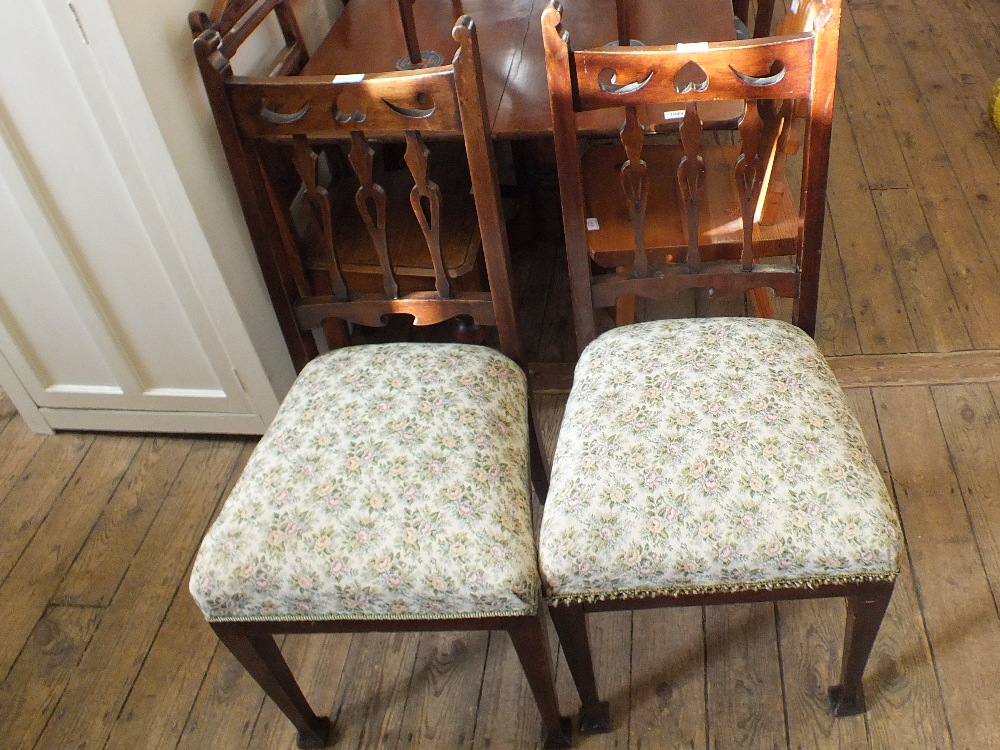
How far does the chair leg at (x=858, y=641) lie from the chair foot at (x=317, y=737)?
0.80m

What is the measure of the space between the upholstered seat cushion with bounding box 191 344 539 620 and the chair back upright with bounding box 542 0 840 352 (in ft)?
1.07

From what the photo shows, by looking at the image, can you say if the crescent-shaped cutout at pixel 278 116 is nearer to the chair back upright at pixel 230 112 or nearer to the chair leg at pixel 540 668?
the chair back upright at pixel 230 112

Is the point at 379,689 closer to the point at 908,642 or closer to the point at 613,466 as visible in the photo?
the point at 613,466

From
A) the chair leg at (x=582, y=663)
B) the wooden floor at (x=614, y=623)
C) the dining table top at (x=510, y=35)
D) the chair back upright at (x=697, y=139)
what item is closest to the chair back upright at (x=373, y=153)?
the chair back upright at (x=697, y=139)

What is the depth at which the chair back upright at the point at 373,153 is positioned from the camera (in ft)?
4.00

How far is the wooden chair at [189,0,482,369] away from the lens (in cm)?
133

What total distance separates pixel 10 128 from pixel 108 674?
3.10 feet

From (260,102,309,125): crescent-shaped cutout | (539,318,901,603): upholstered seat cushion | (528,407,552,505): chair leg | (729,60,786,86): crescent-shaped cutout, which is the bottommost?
(528,407,552,505): chair leg

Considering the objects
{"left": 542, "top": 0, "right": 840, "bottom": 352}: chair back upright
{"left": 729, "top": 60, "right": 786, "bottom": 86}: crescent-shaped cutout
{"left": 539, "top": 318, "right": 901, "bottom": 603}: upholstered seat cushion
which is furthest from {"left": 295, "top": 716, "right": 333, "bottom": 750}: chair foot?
{"left": 729, "top": 60, "right": 786, "bottom": 86}: crescent-shaped cutout

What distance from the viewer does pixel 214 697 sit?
1.50m

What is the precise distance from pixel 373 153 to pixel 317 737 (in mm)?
918

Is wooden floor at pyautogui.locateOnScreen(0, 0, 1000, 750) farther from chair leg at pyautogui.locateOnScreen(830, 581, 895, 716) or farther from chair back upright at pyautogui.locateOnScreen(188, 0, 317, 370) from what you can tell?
chair back upright at pyautogui.locateOnScreen(188, 0, 317, 370)

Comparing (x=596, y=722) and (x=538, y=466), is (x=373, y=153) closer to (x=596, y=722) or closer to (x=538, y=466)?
(x=538, y=466)

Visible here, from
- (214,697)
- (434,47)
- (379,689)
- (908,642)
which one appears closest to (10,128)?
(434,47)
